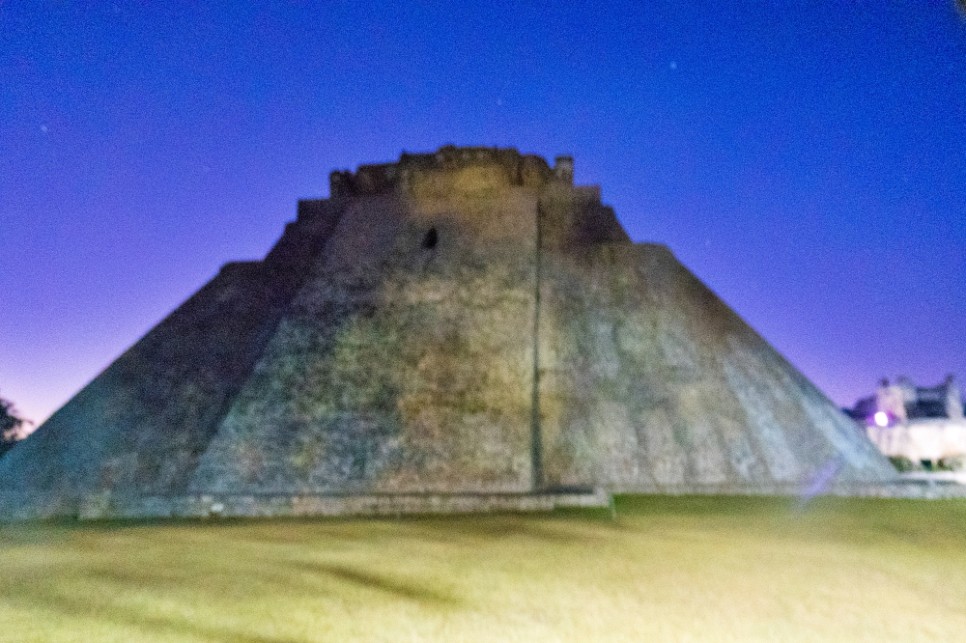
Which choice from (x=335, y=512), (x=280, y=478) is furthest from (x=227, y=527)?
(x=280, y=478)

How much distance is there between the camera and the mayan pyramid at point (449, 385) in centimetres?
1123

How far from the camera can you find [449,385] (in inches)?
504

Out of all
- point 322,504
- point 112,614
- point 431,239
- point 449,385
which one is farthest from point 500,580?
point 431,239

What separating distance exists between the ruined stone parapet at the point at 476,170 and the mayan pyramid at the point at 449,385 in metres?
1.07

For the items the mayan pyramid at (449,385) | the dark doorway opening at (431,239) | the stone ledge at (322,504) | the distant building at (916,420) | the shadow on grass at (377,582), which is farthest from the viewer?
the distant building at (916,420)

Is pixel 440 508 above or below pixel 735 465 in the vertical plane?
below

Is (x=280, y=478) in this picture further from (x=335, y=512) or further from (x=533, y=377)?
(x=533, y=377)

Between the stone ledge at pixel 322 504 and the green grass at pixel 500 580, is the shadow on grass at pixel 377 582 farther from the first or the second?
the stone ledge at pixel 322 504

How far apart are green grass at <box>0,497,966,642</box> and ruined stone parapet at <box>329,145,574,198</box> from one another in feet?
38.6

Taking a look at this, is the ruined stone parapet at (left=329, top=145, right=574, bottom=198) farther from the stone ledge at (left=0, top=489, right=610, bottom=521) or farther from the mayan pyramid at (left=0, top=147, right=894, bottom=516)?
the stone ledge at (left=0, top=489, right=610, bottom=521)

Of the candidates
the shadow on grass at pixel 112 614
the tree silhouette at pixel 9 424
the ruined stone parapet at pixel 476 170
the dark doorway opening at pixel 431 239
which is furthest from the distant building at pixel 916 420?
the tree silhouette at pixel 9 424

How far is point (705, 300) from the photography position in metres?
15.0

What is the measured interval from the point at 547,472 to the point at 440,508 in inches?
89.8

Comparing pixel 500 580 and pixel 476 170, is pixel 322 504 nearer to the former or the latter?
pixel 500 580
